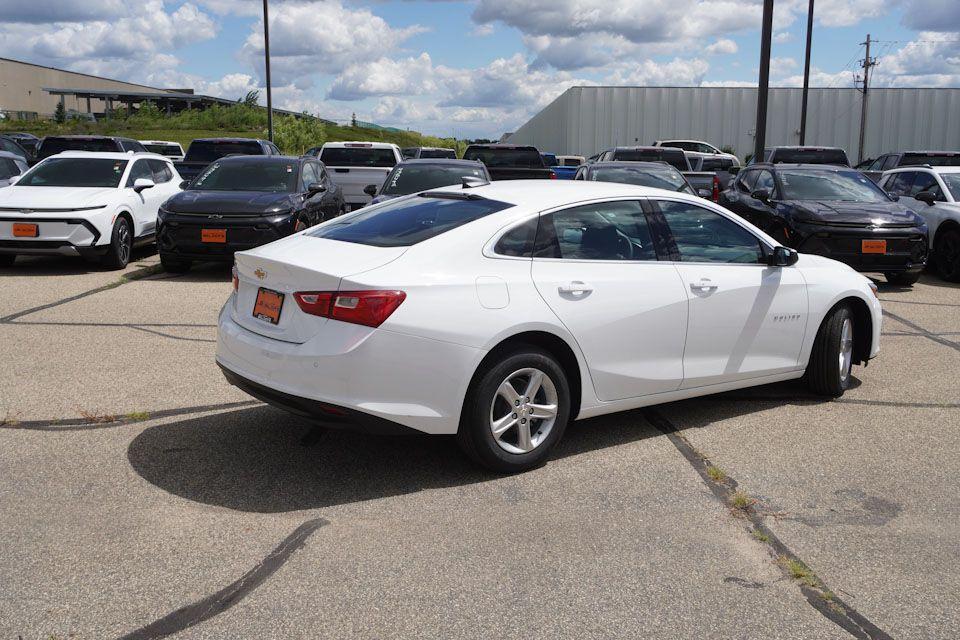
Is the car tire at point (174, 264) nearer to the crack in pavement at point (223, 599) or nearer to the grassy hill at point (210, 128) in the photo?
the crack in pavement at point (223, 599)

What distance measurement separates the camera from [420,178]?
1341 cm

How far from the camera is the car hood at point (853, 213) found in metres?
11.6

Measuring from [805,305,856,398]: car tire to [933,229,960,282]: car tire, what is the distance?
751 centimetres

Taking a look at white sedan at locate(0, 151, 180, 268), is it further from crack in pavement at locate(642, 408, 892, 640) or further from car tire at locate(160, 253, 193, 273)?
crack in pavement at locate(642, 408, 892, 640)

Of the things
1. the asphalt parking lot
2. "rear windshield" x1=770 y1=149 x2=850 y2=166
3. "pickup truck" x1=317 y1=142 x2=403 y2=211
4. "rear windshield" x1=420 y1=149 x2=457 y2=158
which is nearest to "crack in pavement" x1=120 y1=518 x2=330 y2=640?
the asphalt parking lot

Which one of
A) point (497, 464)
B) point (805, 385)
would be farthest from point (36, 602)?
point (805, 385)

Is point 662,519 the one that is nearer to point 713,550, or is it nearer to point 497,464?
point 713,550

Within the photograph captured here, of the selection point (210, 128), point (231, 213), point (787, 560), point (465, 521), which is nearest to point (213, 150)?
point (231, 213)

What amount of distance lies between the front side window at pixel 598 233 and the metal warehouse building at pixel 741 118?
40.2 meters

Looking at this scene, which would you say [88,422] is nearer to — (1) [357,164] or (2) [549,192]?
(2) [549,192]

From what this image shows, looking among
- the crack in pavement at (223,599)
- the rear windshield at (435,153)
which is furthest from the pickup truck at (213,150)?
the crack in pavement at (223,599)

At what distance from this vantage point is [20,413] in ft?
18.8

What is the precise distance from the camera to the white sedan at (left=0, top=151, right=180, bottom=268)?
11656 mm

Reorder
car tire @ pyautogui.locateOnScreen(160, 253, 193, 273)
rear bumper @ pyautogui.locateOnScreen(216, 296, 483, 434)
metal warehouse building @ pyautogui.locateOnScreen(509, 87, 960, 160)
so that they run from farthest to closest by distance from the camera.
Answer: metal warehouse building @ pyautogui.locateOnScreen(509, 87, 960, 160), car tire @ pyautogui.locateOnScreen(160, 253, 193, 273), rear bumper @ pyautogui.locateOnScreen(216, 296, 483, 434)
